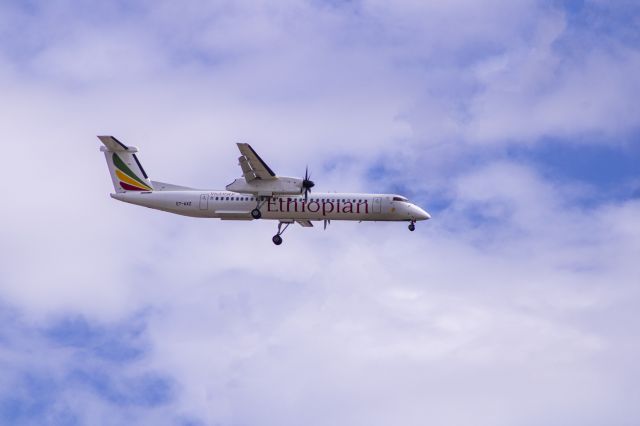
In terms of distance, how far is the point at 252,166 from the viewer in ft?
219

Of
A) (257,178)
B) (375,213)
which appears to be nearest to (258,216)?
(257,178)

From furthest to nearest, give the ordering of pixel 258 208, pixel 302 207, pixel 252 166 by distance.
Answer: pixel 258 208, pixel 302 207, pixel 252 166

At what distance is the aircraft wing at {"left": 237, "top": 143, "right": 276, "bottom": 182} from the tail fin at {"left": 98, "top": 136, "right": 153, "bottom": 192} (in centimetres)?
939

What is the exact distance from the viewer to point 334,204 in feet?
228

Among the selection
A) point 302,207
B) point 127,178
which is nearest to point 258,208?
point 302,207

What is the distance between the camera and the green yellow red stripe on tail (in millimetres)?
73000

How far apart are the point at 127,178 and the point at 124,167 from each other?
0.92 meters

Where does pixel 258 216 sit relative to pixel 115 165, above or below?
below

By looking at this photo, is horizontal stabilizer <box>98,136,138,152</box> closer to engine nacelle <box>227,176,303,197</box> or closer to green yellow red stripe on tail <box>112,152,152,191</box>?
green yellow red stripe on tail <box>112,152,152,191</box>

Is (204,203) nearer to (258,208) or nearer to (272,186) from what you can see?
(258,208)

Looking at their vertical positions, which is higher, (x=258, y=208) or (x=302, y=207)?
(x=302, y=207)

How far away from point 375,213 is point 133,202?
18.1 m

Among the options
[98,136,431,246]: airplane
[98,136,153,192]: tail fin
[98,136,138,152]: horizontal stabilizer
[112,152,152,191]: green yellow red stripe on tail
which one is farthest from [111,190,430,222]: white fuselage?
[98,136,138,152]: horizontal stabilizer

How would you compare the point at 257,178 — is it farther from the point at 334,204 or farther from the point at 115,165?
the point at 115,165
